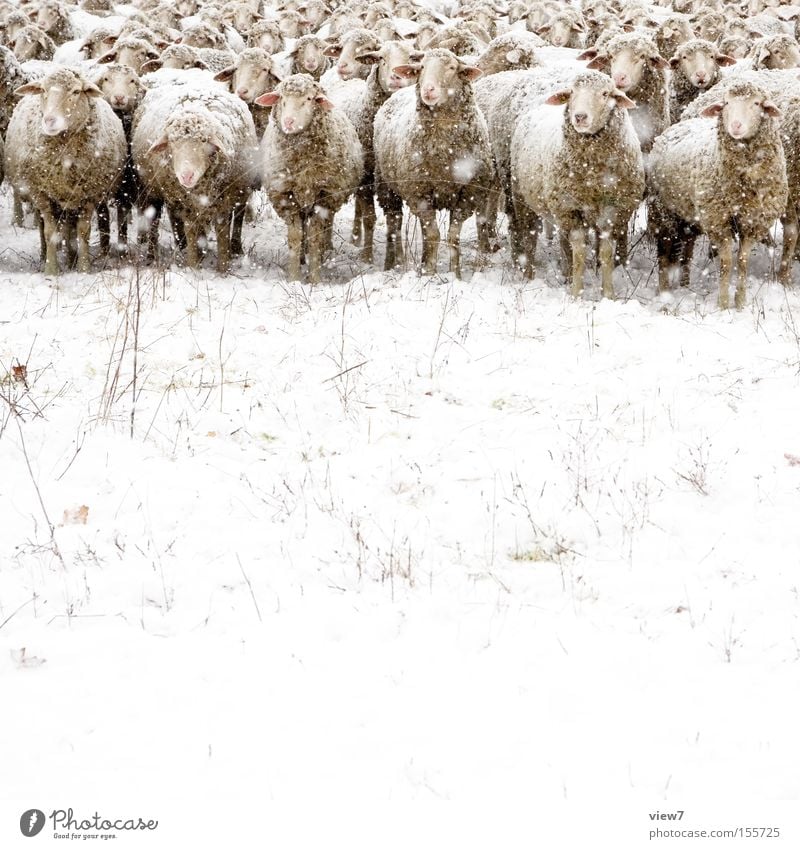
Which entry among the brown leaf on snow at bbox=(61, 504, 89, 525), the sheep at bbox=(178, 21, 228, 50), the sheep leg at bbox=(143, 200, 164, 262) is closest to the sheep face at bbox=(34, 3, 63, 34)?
the sheep at bbox=(178, 21, 228, 50)

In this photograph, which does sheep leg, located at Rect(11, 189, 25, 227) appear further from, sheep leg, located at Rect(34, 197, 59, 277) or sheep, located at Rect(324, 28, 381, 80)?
sheep, located at Rect(324, 28, 381, 80)

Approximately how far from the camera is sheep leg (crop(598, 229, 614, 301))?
7582 mm

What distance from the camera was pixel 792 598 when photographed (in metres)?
3.48

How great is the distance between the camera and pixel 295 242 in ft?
27.7

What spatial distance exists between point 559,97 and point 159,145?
3.56 metres

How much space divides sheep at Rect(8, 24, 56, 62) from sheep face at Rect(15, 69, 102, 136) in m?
5.43

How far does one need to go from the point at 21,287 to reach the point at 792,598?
262 inches

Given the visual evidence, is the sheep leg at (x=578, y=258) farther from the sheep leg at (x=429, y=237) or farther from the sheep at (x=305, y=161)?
the sheep at (x=305, y=161)

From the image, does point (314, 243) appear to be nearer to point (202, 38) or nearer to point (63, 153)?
point (63, 153)

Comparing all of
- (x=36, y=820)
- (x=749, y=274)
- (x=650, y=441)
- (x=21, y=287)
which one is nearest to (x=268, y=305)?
(x=21, y=287)

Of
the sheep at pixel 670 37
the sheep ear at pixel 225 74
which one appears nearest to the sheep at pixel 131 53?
the sheep ear at pixel 225 74

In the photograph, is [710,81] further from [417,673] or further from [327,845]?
[327,845]

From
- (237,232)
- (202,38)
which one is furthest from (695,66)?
(202,38)

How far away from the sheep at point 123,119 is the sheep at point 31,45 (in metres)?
4.27
